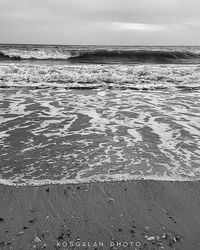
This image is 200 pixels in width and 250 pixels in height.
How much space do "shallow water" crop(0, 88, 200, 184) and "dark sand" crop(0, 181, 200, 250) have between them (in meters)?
0.25

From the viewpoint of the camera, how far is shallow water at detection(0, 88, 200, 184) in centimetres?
396

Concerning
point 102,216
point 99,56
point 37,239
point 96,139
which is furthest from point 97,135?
point 99,56

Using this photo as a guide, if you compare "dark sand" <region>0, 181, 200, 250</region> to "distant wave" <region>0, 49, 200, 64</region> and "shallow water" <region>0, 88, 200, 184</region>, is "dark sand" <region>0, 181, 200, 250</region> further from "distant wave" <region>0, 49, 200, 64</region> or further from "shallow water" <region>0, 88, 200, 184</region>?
"distant wave" <region>0, 49, 200, 64</region>

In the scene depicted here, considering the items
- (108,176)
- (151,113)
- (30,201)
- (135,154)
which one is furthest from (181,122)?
(30,201)

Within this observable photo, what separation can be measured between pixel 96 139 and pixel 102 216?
2193 millimetres

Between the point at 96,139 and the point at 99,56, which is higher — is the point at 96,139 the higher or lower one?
the higher one

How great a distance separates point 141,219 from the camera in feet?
9.99

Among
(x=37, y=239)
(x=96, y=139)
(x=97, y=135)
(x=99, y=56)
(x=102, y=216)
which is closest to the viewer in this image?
(x=37, y=239)

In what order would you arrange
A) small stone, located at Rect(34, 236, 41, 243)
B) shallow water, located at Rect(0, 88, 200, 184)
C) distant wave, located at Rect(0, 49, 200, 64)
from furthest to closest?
distant wave, located at Rect(0, 49, 200, 64) → shallow water, located at Rect(0, 88, 200, 184) → small stone, located at Rect(34, 236, 41, 243)

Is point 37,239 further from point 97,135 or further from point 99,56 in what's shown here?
point 99,56

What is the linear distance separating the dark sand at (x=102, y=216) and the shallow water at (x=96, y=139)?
25cm

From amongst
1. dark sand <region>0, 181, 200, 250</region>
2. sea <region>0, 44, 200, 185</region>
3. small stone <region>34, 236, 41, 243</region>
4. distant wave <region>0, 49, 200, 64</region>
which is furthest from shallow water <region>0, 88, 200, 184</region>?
distant wave <region>0, 49, 200, 64</region>

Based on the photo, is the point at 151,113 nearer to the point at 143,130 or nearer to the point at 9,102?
the point at 143,130

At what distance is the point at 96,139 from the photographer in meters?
5.18
